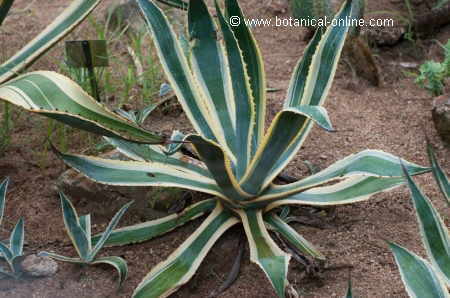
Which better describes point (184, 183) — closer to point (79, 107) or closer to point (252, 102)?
point (252, 102)

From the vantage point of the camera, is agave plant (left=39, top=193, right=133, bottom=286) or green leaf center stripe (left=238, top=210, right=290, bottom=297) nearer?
green leaf center stripe (left=238, top=210, right=290, bottom=297)

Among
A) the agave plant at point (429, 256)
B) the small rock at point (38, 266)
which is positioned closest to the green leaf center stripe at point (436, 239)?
the agave plant at point (429, 256)

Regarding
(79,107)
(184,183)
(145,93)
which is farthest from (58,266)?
(145,93)

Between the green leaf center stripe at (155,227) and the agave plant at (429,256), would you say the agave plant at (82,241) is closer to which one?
the green leaf center stripe at (155,227)

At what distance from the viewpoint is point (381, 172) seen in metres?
1.39

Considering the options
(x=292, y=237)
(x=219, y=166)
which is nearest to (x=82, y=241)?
(x=219, y=166)

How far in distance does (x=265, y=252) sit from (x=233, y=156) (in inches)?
11.8

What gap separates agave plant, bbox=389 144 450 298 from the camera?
973 millimetres

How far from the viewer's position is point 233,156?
1532 mm

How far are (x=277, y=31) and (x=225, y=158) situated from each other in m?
1.39

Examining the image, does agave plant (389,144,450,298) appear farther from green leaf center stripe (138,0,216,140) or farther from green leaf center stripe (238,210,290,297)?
green leaf center stripe (138,0,216,140)

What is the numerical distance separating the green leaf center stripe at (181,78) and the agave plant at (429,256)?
0.67 meters

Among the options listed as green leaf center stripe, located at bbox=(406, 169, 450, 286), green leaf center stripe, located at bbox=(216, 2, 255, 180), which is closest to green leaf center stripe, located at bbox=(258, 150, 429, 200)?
green leaf center stripe, located at bbox=(216, 2, 255, 180)

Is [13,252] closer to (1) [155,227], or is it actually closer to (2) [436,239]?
(1) [155,227]
